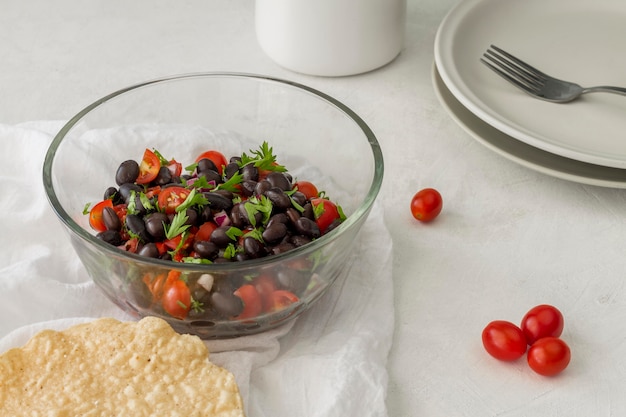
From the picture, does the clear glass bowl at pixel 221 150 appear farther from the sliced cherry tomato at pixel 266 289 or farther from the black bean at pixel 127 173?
the black bean at pixel 127 173

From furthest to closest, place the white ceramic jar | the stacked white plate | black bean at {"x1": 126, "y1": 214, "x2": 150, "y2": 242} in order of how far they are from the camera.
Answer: the white ceramic jar → the stacked white plate → black bean at {"x1": 126, "y1": 214, "x2": 150, "y2": 242}

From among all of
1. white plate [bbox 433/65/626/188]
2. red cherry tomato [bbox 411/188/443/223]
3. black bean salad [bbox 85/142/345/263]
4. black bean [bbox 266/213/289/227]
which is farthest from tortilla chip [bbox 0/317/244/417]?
white plate [bbox 433/65/626/188]

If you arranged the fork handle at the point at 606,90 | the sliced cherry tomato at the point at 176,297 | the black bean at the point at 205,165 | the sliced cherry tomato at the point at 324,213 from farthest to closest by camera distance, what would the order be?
the fork handle at the point at 606,90
the black bean at the point at 205,165
the sliced cherry tomato at the point at 324,213
the sliced cherry tomato at the point at 176,297

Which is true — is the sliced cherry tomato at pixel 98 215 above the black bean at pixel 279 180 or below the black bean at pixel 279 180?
below

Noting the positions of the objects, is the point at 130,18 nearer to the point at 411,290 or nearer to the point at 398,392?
the point at 411,290

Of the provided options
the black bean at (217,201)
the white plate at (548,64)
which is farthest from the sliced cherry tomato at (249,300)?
the white plate at (548,64)

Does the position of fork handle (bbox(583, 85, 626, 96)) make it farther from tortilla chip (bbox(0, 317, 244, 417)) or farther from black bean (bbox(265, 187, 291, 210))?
tortilla chip (bbox(0, 317, 244, 417))

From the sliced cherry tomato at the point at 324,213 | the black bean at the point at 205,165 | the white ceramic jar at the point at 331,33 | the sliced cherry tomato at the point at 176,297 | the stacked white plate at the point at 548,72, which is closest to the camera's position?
the sliced cherry tomato at the point at 176,297
